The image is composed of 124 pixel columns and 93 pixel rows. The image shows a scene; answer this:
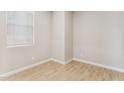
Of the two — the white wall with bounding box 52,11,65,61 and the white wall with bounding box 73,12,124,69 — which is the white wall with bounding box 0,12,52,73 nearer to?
the white wall with bounding box 52,11,65,61

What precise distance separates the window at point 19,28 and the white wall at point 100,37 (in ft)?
6.57

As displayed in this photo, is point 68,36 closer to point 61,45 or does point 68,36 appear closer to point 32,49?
point 61,45

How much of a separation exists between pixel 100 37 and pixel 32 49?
261 cm

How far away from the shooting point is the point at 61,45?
3715 mm

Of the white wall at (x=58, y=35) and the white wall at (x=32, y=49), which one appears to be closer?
the white wall at (x=32, y=49)

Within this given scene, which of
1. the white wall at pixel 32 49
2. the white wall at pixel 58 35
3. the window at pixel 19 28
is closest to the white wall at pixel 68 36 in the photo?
the white wall at pixel 58 35

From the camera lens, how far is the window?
2.61 metres

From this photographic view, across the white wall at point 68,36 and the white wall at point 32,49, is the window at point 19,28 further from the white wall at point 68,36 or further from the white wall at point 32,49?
the white wall at point 68,36

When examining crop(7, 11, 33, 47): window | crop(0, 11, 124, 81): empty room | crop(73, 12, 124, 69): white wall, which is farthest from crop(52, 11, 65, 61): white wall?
crop(7, 11, 33, 47): window

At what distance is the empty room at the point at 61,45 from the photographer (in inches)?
101

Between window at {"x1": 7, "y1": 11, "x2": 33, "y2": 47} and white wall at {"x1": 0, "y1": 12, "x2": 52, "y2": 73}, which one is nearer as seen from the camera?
white wall at {"x1": 0, "y1": 12, "x2": 52, "y2": 73}

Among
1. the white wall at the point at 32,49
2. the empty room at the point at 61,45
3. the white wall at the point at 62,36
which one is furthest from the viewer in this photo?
the white wall at the point at 62,36
